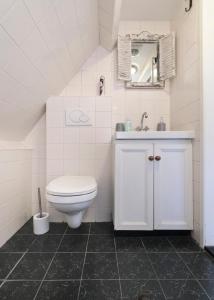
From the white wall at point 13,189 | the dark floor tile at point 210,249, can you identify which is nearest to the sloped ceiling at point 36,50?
the white wall at point 13,189

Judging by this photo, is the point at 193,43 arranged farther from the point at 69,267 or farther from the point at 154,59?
the point at 69,267

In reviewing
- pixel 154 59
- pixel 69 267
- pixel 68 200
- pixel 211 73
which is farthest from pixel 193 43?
pixel 69 267

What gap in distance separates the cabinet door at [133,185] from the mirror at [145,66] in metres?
0.86

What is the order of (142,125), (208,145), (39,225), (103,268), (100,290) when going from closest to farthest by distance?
(100,290) < (103,268) < (208,145) < (39,225) < (142,125)

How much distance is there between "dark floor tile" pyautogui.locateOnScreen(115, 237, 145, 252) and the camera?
1.35m

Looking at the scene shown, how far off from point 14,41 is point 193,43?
134cm

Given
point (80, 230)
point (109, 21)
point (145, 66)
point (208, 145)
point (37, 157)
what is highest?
point (109, 21)

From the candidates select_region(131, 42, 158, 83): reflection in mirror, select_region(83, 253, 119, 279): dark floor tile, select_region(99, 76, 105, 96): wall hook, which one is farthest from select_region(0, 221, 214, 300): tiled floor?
select_region(131, 42, 158, 83): reflection in mirror

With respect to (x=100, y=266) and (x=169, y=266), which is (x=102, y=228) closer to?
(x=100, y=266)

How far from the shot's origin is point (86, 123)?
187cm

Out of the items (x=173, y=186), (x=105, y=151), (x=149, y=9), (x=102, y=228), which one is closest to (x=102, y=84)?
(x=105, y=151)

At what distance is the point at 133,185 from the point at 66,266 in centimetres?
73

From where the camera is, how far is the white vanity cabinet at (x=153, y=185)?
1478 millimetres

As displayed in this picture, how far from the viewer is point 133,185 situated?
4.87ft
